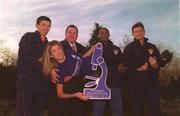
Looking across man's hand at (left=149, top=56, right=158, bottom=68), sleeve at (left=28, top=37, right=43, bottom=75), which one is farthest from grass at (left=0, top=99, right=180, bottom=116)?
sleeve at (left=28, top=37, right=43, bottom=75)

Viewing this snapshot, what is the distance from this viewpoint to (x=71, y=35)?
6.51 meters

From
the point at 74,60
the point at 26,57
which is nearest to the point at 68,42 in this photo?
the point at 74,60

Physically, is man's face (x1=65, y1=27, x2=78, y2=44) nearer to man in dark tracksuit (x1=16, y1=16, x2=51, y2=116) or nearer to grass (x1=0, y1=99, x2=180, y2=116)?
man in dark tracksuit (x1=16, y1=16, x2=51, y2=116)

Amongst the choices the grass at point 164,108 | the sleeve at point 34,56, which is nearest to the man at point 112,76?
the sleeve at point 34,56

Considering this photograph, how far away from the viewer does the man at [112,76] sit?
657cm

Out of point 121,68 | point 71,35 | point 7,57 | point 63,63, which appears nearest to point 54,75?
point 63,63

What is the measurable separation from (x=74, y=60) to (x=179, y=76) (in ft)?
12.3

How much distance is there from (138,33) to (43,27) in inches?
64.7

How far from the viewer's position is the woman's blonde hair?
20.3ft

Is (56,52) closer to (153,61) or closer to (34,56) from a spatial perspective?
(34,56)

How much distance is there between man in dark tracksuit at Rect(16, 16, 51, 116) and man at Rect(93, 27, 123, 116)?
95 cm

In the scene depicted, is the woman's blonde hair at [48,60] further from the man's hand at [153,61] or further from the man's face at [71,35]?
the man's hand at [153,61]

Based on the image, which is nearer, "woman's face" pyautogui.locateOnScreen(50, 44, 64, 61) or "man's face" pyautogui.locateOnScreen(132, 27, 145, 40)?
"woman's face" pyautogui.locateOnScreen(50, 44, 64, 61)

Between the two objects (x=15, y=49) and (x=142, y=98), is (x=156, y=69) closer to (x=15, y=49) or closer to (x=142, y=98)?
(x=142, y=98)
